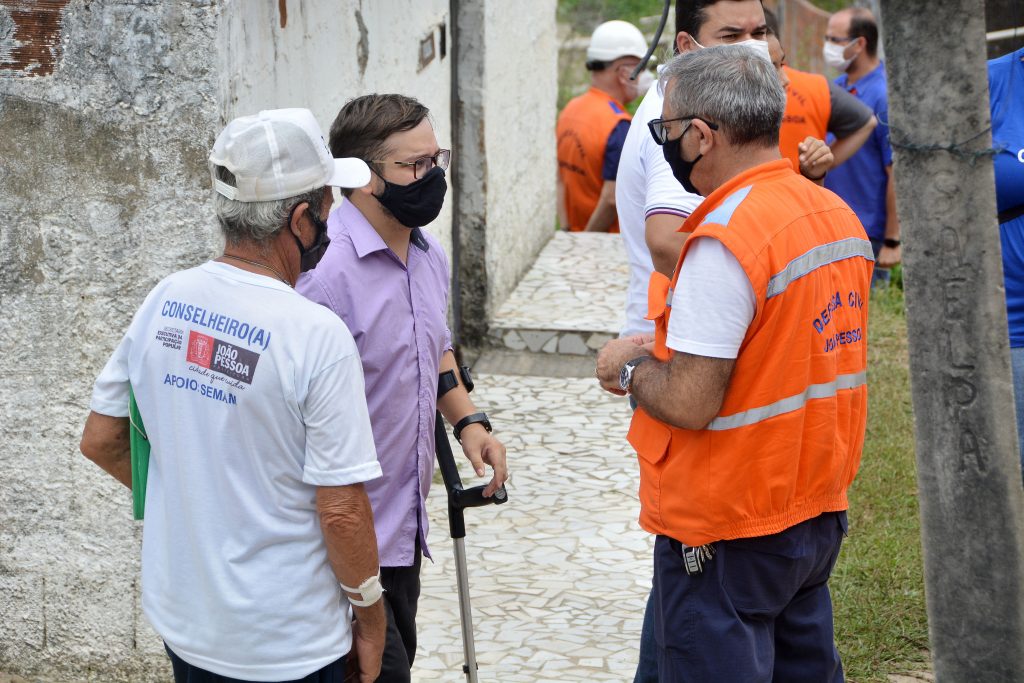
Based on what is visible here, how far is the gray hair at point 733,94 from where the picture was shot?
9.34 ft

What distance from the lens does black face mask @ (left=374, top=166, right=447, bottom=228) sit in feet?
10.6

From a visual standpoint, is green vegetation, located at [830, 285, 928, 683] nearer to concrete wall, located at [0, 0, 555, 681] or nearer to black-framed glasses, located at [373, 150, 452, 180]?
black-framed glasses, located at [373, 150, 452, 180]

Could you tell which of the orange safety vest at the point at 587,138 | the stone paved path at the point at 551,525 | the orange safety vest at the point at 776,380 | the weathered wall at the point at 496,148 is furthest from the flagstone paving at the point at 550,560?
the orange safety vest at the point at 587,138

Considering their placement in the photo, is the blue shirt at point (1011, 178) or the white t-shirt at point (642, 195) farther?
the blue shirt at point (1011, 178)

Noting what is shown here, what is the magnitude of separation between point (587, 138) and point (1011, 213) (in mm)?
4913

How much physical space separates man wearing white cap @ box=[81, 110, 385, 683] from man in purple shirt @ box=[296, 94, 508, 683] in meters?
0.50

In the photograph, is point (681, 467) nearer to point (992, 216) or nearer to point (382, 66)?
point (992, 216)

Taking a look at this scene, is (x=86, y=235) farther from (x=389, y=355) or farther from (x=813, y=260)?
(x=813, y=260)

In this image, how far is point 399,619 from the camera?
130 inches

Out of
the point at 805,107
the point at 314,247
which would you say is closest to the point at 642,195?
the point at 314,247

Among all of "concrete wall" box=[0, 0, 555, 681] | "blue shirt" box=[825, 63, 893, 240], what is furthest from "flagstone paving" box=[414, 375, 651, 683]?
"blue shirt" box=[825, 63, 893, 240]

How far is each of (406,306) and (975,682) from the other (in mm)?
1721

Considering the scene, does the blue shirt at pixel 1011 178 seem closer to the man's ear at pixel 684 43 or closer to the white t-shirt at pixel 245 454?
the man's ear at pixel 684 43

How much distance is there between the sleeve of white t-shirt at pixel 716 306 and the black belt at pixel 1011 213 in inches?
63.5
